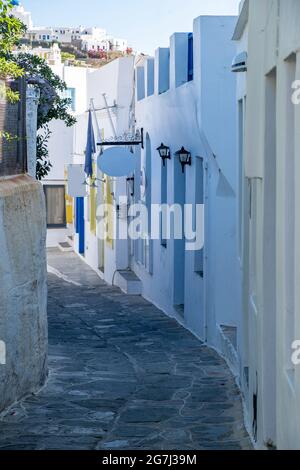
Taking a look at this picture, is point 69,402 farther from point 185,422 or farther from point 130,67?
point 130,67

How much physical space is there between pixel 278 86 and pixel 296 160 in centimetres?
107

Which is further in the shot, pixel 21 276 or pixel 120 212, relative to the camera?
pixel 120 212

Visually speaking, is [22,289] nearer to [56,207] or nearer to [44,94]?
[44,94]

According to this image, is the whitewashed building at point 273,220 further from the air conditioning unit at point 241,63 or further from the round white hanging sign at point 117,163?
the round white hanging sign at point 117,163

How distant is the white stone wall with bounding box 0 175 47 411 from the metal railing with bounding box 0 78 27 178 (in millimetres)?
195

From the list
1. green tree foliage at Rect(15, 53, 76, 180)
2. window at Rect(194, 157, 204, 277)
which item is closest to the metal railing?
green tree foliage at Rect(15, 53, 76, 180)

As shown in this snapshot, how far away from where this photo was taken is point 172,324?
57.3ft

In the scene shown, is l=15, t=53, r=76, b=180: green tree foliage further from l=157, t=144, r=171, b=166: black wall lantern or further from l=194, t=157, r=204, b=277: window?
l=194, t=157, r=204, b=277: window

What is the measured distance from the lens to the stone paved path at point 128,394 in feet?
30.3

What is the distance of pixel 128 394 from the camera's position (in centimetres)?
1139

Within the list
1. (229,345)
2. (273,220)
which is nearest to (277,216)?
(273,220)

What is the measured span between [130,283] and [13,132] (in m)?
10.9

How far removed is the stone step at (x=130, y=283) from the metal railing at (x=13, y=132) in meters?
10.3

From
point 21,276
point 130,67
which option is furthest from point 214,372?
point 130,67
